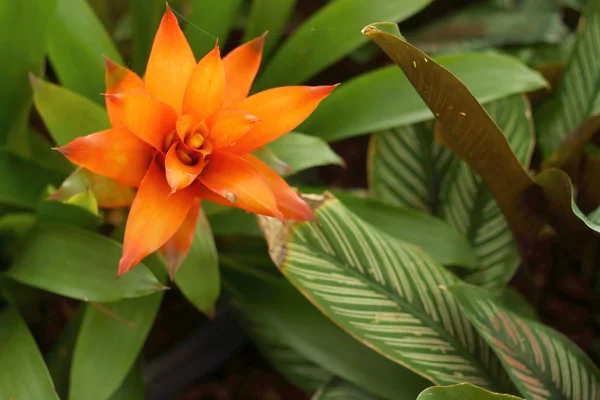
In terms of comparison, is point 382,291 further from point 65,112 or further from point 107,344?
point 65,112

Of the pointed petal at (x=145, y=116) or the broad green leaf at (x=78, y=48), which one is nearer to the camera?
the pointed petal at (x=145, y=116)

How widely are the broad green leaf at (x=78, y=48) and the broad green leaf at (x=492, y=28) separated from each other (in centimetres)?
68

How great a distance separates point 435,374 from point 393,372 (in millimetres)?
80

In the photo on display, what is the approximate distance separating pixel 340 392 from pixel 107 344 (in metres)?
0.33

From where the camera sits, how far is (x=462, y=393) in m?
0.58

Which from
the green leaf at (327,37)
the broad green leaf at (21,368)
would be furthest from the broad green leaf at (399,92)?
the broad green leaf at (21,368)

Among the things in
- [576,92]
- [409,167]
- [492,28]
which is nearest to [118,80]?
[409,167]

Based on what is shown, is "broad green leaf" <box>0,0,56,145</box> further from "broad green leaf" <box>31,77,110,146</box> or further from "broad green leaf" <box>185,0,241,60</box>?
"broad green leaf" <box>185,0,241,60</box>

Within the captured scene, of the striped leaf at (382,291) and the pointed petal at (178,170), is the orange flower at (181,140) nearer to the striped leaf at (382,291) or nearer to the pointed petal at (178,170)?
the pointed petal at (178,170)

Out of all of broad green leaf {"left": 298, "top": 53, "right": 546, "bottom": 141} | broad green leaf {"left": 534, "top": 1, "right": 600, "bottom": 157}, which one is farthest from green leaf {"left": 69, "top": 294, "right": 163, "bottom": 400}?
broad green leaf {"left": 534, "top": 1, "right": 600, "bottom": 157}

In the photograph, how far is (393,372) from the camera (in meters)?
0.77

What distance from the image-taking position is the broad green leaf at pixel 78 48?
2.43 ft

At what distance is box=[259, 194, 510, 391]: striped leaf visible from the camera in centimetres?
68

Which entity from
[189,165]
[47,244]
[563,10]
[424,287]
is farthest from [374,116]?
[563,10]
